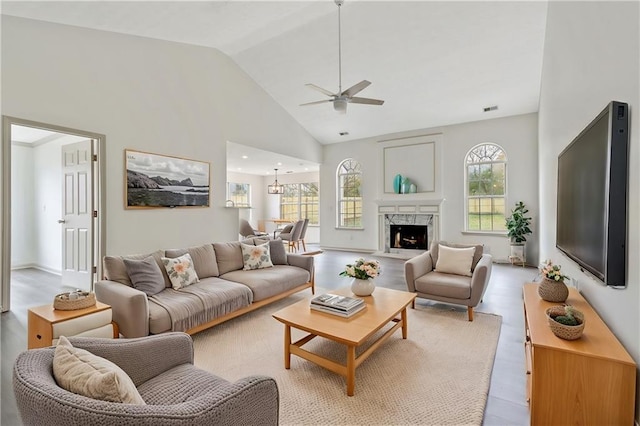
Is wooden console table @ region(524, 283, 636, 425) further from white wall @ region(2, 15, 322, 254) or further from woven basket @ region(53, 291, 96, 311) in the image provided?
white wall @ region(2, 15, 322, 254)

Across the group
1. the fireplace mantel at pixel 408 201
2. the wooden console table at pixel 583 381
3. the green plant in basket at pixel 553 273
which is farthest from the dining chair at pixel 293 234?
the wooden console table at pixel 583 381

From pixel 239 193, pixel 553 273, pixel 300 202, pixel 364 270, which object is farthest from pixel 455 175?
pixel 239 193

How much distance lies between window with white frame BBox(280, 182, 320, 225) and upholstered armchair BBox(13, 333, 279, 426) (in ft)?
30.3

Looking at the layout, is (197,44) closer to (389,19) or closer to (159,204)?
(159,204)

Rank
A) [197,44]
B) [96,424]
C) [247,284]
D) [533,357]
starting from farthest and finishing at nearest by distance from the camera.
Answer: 1. [197,44]
2. [247,284]
3. [533,357]
4. [96,424]

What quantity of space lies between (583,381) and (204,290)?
9.45 feet

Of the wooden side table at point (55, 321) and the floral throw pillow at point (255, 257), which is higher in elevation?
the floral throw pillow at point (255, 257)

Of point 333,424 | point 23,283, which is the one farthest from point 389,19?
point 23,283

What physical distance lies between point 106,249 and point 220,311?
2.28 m

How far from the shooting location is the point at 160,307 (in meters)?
2.62

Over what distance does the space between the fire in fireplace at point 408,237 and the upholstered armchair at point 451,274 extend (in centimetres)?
345

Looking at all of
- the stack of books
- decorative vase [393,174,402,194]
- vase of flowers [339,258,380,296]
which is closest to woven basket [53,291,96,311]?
the stack of books

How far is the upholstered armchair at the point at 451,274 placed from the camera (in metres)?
3.28

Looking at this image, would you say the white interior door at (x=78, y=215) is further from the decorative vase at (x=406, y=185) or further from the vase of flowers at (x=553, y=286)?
the decorative vase at (x=406, y=185)
